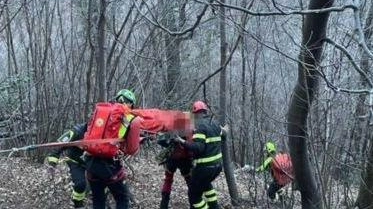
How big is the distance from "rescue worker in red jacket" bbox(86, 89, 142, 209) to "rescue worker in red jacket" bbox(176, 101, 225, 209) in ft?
3.29

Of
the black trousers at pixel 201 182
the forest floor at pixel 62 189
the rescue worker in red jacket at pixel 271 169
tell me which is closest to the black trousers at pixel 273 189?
the rescue worker in red jacket at pixel 271 169

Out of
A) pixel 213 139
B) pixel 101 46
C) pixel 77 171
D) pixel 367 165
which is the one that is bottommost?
pixel 77 171

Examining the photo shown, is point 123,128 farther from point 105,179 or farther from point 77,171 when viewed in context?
point 77,171

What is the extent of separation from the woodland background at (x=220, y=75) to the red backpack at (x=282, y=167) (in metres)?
0.29

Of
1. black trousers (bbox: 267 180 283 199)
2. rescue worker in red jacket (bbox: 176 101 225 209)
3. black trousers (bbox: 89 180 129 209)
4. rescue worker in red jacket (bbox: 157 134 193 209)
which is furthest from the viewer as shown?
black trousers (bbox: 267 180 283 199)

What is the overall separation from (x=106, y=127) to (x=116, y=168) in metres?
0.57

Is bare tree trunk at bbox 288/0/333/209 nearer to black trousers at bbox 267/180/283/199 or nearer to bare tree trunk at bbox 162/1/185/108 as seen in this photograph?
black trousers at bbox 267/180/283/199

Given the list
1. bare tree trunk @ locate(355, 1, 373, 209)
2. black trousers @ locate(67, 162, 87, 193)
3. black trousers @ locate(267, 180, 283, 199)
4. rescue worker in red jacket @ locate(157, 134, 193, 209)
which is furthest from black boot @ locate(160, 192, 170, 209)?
bare tree trunk @ locate(355, 1, 373, 209)

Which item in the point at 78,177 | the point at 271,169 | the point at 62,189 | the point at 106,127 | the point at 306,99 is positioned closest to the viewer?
the point at 306,99

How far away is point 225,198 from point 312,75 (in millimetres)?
4667

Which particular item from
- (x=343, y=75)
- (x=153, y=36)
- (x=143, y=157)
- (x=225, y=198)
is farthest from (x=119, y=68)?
(x=343, y=75)

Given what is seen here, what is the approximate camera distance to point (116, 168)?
718 cm

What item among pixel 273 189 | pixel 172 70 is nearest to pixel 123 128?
pixel 273 189

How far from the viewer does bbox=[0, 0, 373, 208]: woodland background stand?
6059mm
